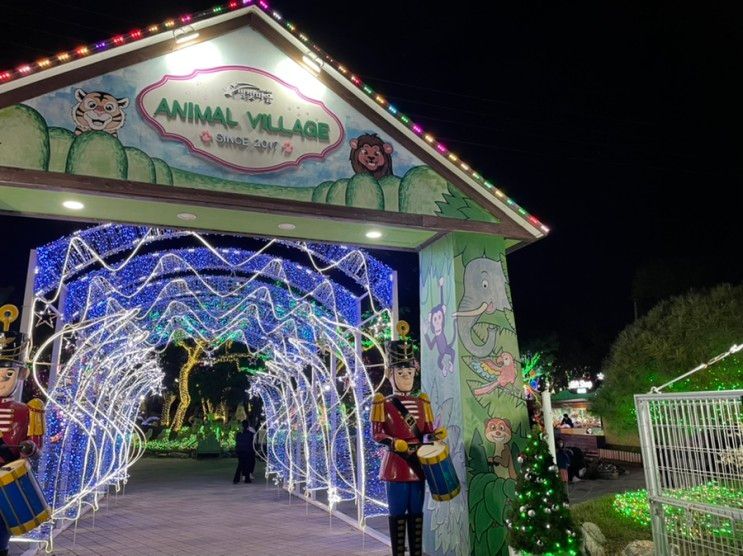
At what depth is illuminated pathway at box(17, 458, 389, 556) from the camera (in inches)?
286

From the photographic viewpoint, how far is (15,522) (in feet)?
15.9

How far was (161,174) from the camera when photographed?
5746 mm

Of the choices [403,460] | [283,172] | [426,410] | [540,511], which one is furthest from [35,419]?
[540,511]

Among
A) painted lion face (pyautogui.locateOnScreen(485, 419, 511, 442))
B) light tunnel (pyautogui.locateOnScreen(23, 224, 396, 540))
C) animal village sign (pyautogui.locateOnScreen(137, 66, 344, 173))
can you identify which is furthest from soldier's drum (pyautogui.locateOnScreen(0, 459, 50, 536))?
painted lion face (pyautogui.locateOnScreen(485, 419, 511, 442))

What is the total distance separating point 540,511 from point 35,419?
180 inches

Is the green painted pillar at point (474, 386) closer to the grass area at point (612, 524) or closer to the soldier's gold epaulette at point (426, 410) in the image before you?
the soldier's gold epaulette at point (426, 410)

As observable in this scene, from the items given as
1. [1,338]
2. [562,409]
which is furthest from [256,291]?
[562,409]

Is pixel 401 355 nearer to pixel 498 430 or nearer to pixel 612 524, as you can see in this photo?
pixel 498 430

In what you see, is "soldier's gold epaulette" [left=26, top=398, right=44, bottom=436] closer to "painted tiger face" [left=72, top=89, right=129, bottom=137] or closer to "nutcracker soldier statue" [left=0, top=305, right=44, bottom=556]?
"nutcracker soldier statue" [left=0, top=305, right=44, bottom=556]

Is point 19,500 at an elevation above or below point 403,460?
below

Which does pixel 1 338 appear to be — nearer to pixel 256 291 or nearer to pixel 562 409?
pixel 256 291

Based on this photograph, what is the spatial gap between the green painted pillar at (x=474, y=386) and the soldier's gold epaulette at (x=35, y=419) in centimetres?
406

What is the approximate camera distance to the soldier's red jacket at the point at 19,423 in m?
5.18

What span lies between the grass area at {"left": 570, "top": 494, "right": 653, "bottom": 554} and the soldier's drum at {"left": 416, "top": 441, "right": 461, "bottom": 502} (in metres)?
2.33
